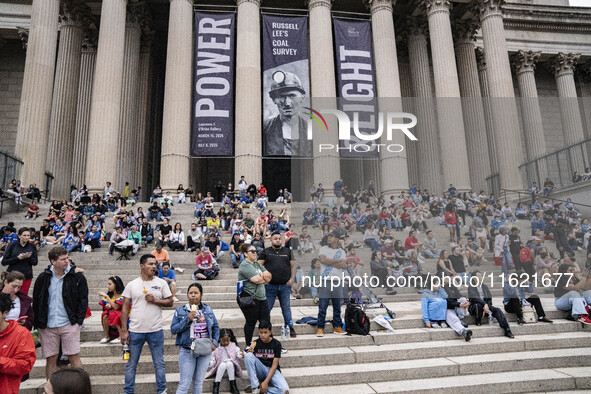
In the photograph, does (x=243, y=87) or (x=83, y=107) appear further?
(x=83, y=107)

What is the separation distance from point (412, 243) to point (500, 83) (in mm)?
19211

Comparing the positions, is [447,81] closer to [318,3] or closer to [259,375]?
[318,3]

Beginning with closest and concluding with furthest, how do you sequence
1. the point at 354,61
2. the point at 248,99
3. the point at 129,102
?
the point at 248,99
the point at 354,61
the point at 129,102

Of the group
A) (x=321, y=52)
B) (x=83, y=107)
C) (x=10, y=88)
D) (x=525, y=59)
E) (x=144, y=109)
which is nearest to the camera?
(x=321, y=52)

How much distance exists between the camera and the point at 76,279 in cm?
510

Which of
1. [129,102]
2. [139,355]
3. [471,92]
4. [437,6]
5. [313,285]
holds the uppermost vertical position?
[437,6]

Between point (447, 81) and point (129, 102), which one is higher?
point (447, 81)

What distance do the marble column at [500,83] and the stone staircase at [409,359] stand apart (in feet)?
45.0

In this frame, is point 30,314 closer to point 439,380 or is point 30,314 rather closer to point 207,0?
point 439,380

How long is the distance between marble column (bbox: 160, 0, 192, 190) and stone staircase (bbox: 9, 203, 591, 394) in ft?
41.7

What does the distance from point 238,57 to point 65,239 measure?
1258cm

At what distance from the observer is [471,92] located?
81.4 feet

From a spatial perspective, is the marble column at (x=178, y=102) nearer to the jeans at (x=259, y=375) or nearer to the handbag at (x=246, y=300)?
the handbag at (x=246, y=300)

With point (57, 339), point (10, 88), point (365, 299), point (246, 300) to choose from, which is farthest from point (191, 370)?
point (10, 88)
